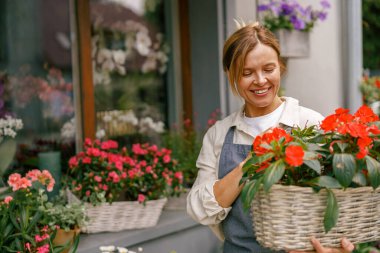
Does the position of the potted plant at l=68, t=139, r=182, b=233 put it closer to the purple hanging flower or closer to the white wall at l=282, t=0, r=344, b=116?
the white wall at l=282, t=0, r=344, b=116

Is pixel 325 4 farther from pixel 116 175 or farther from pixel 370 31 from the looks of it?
pixel 116 175

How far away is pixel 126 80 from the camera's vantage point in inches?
153

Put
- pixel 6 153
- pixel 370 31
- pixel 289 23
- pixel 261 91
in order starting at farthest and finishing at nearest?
pixel 370 31
pixel 289 23
pixel 6 153
pixel 261 91

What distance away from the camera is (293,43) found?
421 cm

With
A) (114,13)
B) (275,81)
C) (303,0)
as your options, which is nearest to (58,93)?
(114,13)

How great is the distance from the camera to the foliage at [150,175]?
3.16 metres

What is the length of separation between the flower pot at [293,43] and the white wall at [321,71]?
351mm

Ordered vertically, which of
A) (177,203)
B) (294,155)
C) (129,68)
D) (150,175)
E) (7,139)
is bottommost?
(177,203)

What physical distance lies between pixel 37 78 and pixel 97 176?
2.48 ft

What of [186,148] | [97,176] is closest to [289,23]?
[186,148]

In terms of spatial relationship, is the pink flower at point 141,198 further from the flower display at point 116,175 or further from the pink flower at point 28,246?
the pink flower at point 28,246

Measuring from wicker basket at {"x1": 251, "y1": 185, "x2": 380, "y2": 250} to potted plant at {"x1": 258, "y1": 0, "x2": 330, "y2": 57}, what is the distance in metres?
2.57

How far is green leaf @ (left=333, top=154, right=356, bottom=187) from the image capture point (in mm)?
1547

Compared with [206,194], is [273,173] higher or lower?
higher
